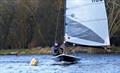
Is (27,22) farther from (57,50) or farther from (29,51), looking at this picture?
(57,50)

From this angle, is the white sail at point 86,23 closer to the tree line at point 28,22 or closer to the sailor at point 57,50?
the sailor at point 57,50

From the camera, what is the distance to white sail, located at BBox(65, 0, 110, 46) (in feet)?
172

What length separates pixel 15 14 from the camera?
102 metres

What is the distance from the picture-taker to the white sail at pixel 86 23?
5244 centimetres

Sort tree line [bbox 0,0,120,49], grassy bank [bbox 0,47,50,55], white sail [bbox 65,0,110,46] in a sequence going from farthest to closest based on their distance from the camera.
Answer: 1. tree line [bbox 0,0,120,49]
2. grassy bank [bbox 0,47,50,55]
3. white sail [bbox 65,0,110,46]

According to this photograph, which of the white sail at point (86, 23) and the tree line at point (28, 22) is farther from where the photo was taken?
the tree line at point (28, 22)

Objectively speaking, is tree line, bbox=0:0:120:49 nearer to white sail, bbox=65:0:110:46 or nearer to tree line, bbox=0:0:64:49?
tree line, bbox=0:0:64:49

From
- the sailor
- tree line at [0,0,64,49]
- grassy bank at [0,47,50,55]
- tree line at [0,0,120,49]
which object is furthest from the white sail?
tree line at [0,0,64,49]

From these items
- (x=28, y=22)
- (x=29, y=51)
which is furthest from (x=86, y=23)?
(x=28, y=22)

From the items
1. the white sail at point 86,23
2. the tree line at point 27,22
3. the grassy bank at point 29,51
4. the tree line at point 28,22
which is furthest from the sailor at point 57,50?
the tree line at point 27,22

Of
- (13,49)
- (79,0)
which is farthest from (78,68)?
(13,49)

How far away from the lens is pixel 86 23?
2090 inches

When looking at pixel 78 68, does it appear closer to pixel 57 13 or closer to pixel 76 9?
pixel 76 9

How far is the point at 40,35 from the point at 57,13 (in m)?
5.39
